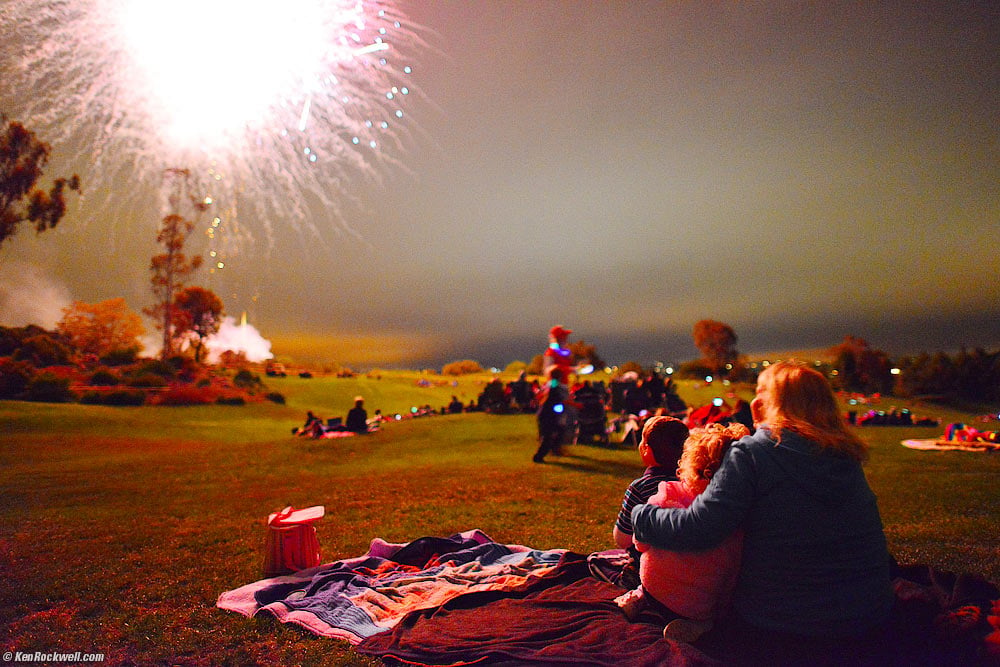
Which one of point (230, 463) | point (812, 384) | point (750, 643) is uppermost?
point (812, 384)

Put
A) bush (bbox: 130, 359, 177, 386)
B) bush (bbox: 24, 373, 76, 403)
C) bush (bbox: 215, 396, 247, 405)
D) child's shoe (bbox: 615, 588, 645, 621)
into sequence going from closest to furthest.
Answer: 1. child's shoe (bbox: 615, 588, 645, 621)
2. bush (bbox: 24, 373, 76, 403)
3. bush (bbox: 130, 359, 177, 386)
4. bush (bbox: 215, 396, 247, 405)

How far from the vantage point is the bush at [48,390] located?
1775 cm

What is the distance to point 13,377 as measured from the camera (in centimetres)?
1753

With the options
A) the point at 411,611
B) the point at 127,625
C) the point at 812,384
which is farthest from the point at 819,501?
the point at 127,625

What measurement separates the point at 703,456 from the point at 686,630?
1.01m

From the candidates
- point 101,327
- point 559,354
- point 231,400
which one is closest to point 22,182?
point 101,327

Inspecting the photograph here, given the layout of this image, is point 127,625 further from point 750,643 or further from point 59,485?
point 59,485

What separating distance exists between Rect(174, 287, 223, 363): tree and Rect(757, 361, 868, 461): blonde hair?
26.6 metres

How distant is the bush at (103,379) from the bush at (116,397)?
0.53 meters

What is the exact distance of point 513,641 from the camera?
3.30m

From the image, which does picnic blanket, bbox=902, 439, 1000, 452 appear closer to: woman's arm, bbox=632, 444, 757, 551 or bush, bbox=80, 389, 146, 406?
woman's arm, bbox=632, 444, 757, 551

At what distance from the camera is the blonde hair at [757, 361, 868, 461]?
106 inches

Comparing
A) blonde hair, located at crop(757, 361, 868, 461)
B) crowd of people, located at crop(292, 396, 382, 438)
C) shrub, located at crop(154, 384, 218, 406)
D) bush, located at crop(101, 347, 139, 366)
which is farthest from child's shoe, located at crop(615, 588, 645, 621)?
bush, located at crop(101, 347, 139, 366)

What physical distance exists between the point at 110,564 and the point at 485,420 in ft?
48.7
